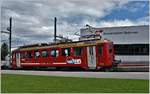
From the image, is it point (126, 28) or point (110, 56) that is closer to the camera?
point (110, 56)

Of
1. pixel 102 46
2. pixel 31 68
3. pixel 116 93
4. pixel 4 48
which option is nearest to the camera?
pixel 116 93

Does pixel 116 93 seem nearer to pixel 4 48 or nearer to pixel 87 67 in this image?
pixel 87 67

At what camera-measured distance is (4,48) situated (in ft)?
285

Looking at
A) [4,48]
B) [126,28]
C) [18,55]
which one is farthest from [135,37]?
[4,48]

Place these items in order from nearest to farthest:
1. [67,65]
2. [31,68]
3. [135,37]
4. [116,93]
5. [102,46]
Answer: [116,93], [102,46], [67,65], [31,68], [135,37]

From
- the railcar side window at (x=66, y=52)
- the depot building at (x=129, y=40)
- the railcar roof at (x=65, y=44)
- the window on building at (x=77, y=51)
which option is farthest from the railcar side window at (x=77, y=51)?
the depot building at (x=129, y=40)

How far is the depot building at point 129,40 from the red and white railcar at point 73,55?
47.4ft

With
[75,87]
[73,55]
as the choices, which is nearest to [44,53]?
[73,55]

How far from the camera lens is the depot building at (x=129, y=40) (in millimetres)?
55656

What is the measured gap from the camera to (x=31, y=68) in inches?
1714

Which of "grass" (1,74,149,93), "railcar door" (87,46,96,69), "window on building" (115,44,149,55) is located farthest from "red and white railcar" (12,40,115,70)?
"window on building" (115,44,149,55)

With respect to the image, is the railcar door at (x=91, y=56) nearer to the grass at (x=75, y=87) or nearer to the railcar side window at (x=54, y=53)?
the railcar side window at (x=54, y=53)

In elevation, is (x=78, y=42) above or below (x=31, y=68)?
above

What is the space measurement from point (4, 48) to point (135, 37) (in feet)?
128
